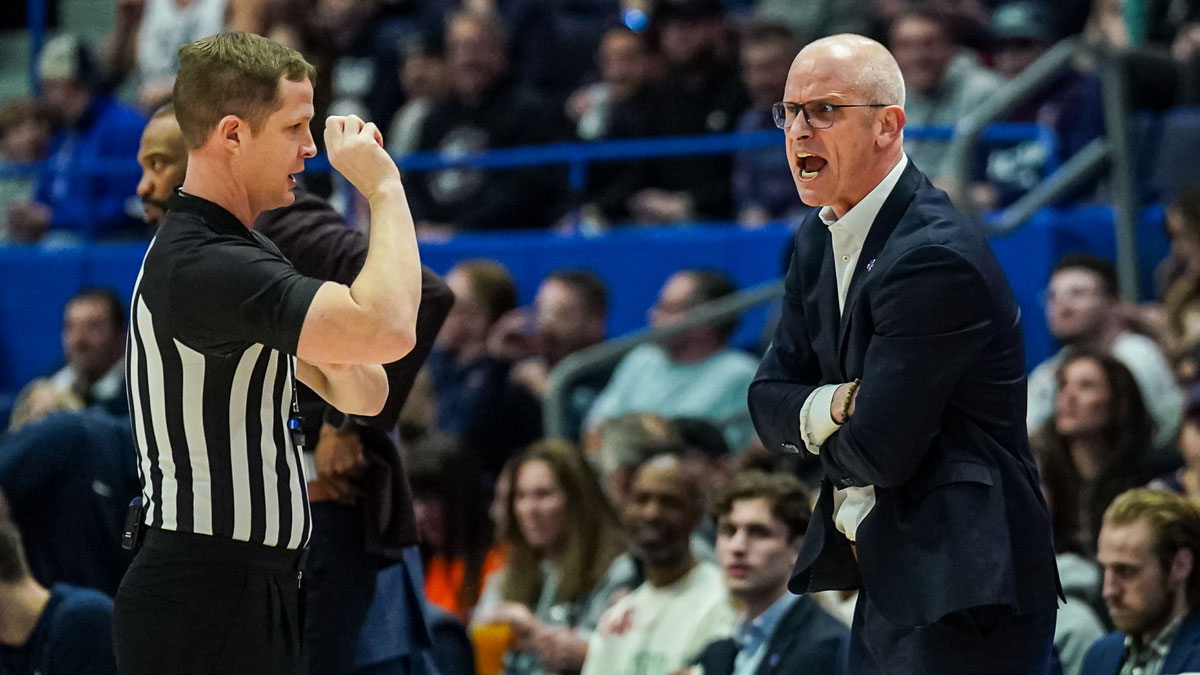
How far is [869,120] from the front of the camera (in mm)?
3584

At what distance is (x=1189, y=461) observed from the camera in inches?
243

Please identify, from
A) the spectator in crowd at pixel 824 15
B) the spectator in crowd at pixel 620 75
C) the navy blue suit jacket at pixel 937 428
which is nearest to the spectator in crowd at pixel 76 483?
the navy blue suit jacket at pixel 937 428

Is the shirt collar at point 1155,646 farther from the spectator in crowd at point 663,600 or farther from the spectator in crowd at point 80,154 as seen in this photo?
the spectator in crowd at point 80,154

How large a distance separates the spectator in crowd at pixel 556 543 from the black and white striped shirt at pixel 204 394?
3.44 meters

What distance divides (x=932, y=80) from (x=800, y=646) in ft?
13.2

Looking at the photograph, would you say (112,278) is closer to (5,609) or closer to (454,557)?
(454,557)

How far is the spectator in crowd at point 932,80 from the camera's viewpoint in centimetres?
862

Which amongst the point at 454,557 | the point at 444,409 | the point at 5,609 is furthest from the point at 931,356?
the point at 444,409

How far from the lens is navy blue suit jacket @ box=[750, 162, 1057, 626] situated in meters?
3.34

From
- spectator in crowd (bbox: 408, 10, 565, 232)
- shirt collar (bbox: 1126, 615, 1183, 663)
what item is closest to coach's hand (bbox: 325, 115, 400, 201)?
shirt collar (bbox: 1126, 615, 1183, 663)

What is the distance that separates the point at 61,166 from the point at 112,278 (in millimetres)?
871

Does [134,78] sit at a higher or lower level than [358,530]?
higher

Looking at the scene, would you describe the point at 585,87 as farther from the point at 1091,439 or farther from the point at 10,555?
the point at 10,555

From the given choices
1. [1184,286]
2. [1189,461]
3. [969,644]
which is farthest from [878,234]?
[1184,286]
